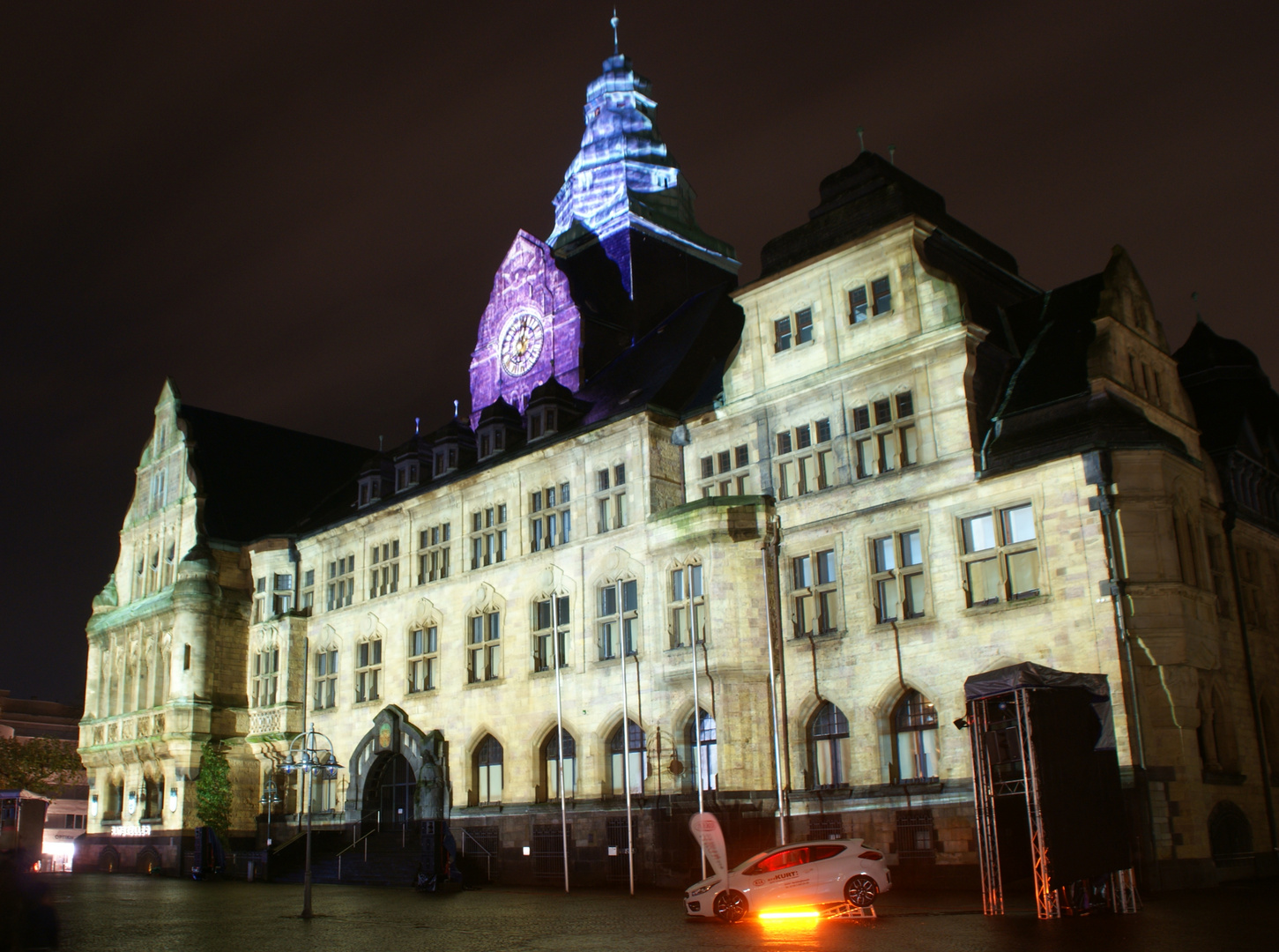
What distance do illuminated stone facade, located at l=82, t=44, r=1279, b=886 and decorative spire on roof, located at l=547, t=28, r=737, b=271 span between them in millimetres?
5243

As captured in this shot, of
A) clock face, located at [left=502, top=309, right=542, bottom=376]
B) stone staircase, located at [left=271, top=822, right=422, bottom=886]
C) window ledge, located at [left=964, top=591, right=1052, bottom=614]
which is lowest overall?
stone staircase, located at [left=271, top=822, right=422, bottom=886]

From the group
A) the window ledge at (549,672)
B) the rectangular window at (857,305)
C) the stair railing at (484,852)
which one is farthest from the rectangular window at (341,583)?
the rectangular window at (857,305)

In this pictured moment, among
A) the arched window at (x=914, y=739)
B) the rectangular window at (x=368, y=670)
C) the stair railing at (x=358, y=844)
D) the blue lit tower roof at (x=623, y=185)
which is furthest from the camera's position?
the blue lit tower roof at (x=623, y=185)

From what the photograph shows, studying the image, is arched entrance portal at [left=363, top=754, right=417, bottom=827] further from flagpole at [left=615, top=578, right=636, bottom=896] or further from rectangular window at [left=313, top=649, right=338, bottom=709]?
flagpole at [left=615, top=578, right=636, bottom=896]

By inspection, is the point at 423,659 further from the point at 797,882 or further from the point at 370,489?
the point at 797,882

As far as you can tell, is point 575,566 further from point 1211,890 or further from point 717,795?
point 1211,890

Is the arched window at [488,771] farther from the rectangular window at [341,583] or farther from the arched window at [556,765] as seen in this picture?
the rectangular window at [341,583]

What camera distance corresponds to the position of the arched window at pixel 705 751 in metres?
34.2

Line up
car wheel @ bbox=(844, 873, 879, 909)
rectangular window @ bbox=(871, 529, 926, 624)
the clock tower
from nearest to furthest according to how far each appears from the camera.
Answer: car wheel @ bbox=(844, 873, 879, 909)
rectangular window @ bbox=(871, 529, 926, 624)
the clock tower

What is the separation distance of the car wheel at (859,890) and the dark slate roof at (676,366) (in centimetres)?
1781

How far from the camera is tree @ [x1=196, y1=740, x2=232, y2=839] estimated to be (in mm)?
51719

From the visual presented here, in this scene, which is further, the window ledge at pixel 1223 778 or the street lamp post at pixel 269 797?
the street lamp post at pixel 269 797

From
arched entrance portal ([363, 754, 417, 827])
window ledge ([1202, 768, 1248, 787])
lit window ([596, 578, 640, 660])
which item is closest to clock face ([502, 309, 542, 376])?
lit window ([596, 578, 640, 660])

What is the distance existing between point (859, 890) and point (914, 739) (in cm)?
806
